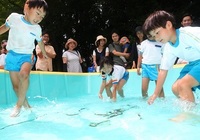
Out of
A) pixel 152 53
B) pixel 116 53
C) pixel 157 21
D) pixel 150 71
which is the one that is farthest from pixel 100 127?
pixel 116 53

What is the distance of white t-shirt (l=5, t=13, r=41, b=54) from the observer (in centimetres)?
392

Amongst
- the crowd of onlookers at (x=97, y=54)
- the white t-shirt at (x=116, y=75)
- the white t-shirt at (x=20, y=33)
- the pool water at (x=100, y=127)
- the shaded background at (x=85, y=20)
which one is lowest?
the pool water at (x=100, y=127)

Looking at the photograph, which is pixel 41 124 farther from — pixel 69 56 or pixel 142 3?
pixel 142 3

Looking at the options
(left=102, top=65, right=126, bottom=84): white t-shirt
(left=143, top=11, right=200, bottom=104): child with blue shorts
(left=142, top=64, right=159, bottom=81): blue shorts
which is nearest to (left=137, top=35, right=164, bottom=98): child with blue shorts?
(left=142, top=64, right=159, bottom=81): blue shorts

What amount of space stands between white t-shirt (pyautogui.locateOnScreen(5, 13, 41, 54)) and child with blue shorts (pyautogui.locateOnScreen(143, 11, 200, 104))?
153 cm

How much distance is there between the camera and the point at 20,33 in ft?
12.9

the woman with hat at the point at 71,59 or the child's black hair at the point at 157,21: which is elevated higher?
the child's black hair at the point at 157,21

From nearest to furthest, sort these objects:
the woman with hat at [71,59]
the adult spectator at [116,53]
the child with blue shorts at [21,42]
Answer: the child with blue shorts at [21,42] → the adult spectator at [116,53] → the woman with hat at [71,59]

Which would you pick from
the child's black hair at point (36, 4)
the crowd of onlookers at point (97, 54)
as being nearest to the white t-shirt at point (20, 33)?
the child's black hair at point (36, 4)

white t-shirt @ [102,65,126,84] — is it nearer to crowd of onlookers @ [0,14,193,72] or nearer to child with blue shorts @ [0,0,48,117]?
crowd of onlookers @ [0,14,193,72]

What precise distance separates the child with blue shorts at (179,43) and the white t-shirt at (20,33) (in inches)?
60.2

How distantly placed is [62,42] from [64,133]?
40.8 ft

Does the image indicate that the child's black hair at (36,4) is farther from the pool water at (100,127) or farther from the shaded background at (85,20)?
the shaded background at (85,20)

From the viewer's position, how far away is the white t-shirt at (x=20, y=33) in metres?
3.92
